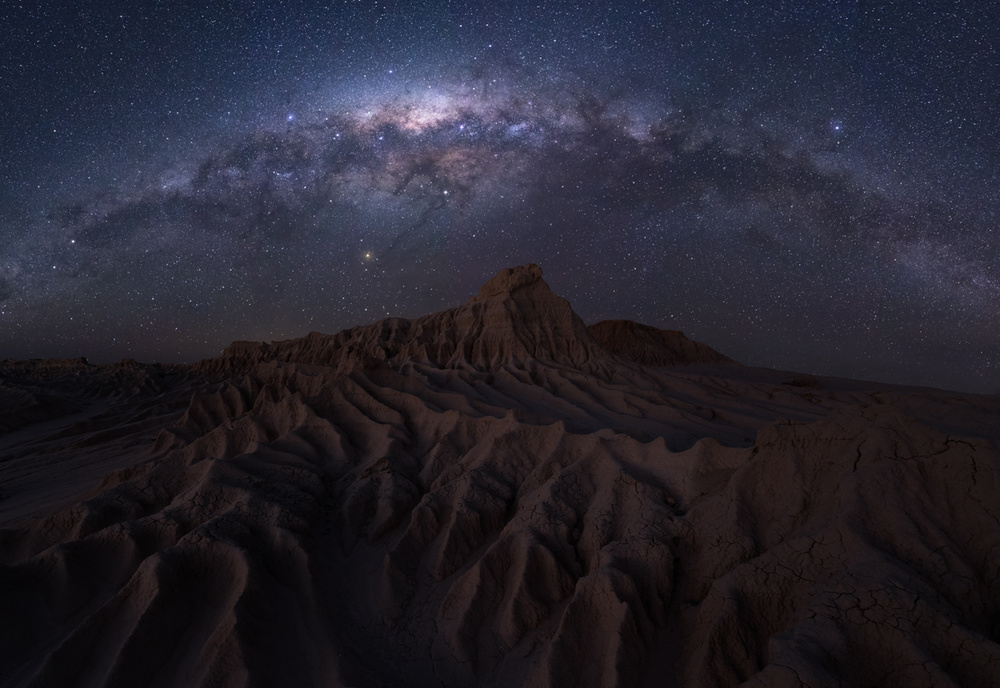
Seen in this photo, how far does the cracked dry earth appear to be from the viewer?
15.5 ft

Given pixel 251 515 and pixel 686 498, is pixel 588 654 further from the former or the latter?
pixel 251 515

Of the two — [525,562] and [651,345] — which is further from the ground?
[651,345]

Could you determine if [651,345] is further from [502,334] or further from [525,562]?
[525,562]

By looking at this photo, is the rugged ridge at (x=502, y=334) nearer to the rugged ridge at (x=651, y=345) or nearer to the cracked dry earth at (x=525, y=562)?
the cracked dry earth at (x=525, y=562)

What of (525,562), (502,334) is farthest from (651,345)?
(525,562)

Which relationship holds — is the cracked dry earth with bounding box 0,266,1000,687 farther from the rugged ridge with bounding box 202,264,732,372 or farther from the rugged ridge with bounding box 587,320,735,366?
the rugged ridge with bounding box 587,320,735,366

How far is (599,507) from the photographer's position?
7.66m

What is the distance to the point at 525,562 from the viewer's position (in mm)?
6727

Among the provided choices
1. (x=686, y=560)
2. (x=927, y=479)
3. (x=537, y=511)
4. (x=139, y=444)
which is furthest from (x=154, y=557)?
(x=139, y=444)

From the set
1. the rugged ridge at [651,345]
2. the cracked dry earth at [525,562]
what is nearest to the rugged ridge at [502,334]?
the cracked dry earth at [525,562]

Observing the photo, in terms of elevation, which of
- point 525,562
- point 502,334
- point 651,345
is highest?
point 502,334

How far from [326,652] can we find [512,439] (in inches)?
197

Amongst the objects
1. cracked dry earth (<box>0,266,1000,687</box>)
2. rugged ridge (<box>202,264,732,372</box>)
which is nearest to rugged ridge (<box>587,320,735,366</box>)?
rugged ridge (<box>202,264,732,372</box>)

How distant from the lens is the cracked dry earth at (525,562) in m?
4.71
